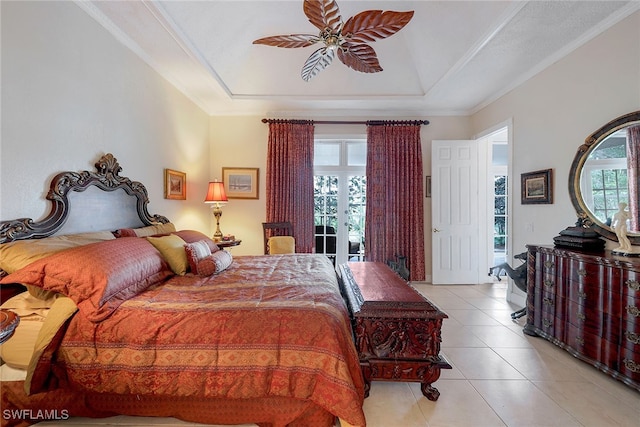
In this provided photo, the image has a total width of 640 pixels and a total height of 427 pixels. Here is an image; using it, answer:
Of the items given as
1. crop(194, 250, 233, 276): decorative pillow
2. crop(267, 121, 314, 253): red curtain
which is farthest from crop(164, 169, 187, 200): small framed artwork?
crop(194, 250, 233, 276): decorative pillow

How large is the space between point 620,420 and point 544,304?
3.54ft

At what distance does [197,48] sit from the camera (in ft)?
9.75

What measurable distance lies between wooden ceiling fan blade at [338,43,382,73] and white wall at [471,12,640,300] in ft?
6.76

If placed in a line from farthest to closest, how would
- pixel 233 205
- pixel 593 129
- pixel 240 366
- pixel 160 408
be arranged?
pixel 233 205 < pixel 593 129 < pixel 160 408 < pixel 240 366

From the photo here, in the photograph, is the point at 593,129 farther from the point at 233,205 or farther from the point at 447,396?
the point at 233,205

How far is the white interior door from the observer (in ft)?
14.4

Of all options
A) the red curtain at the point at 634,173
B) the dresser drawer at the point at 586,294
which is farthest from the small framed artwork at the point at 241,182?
the red curtain at the point at 634,173

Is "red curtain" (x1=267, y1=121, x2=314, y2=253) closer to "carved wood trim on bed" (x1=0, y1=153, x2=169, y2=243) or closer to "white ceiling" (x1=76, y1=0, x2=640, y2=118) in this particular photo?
"white ceiling" (x1=76, y1=0, x2=640, y2=118)

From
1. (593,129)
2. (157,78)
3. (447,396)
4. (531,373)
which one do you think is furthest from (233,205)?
(593,129)

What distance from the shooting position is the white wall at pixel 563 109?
2303mm

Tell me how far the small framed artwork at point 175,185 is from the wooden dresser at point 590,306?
4158 millimetres

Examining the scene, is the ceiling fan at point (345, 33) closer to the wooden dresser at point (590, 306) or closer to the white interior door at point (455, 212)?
the wooden dresser at point (590, 306)

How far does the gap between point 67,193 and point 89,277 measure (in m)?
0.99

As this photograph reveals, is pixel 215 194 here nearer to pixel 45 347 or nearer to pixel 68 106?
pixel 68 106
